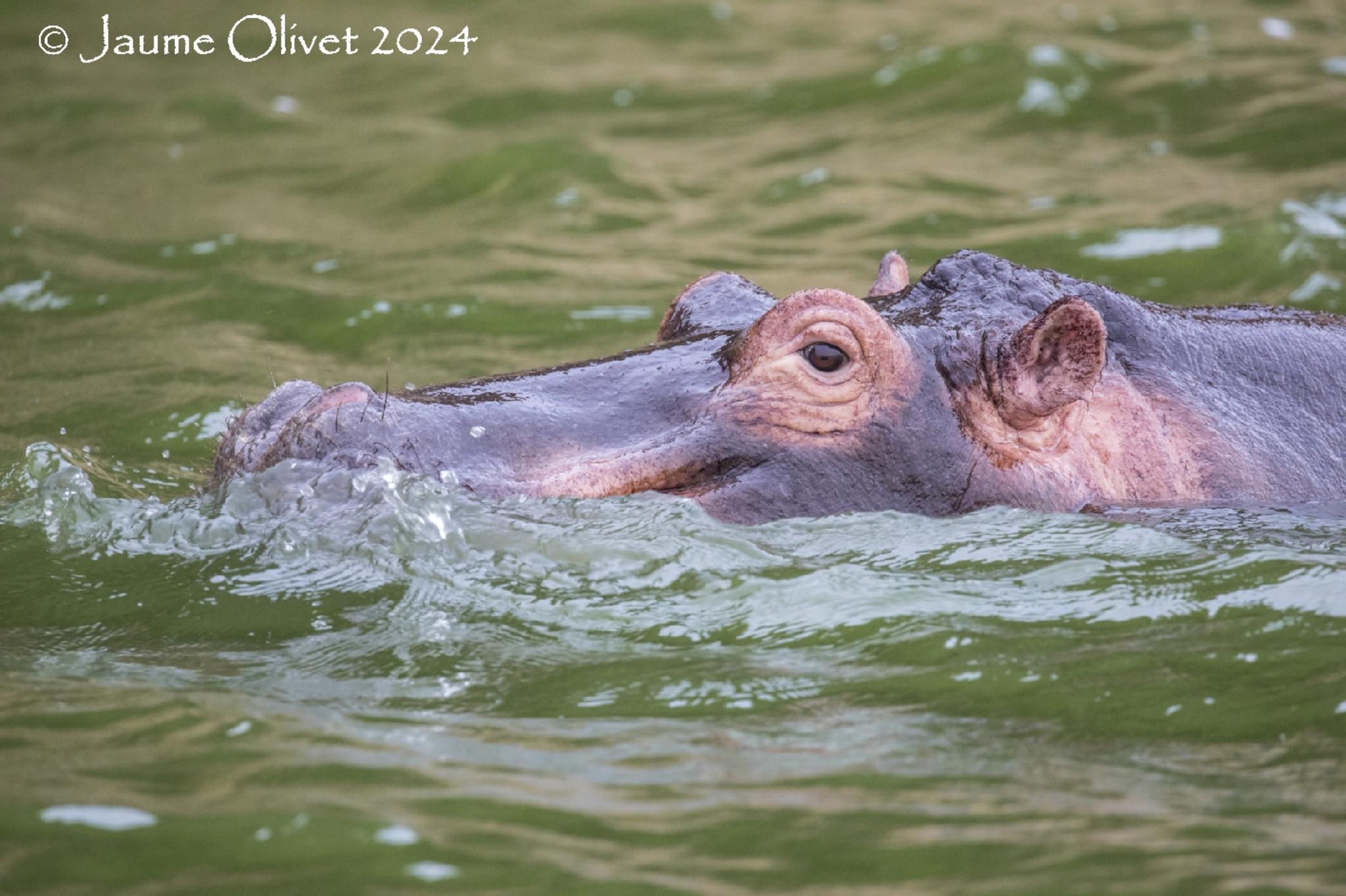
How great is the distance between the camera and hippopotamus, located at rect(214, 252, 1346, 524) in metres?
4.96

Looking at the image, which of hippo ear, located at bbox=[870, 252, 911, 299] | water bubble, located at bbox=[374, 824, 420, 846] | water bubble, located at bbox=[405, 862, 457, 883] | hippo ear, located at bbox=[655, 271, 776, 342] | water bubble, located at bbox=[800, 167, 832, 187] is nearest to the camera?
water bubble, located at bbox=[405, 862, 457, 883]

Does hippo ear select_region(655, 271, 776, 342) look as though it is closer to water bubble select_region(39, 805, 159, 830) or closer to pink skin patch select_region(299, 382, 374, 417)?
pink skin patch select_region(299, 382, 374, 417)

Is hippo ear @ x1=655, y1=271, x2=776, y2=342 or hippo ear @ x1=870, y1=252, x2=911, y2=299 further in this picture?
hippo ear @ x1=870, y1=252, x2=911, y2=299

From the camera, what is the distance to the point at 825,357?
505cm

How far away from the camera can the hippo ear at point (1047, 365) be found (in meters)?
5.04

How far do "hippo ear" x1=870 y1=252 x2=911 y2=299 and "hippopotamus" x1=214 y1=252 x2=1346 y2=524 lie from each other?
2.16 feet

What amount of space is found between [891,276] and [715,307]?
2.99 ft

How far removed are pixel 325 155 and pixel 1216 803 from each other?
388 inches

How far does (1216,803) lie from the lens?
3.79 meters

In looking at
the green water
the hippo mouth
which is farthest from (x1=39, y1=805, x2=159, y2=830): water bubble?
the hippo mouth

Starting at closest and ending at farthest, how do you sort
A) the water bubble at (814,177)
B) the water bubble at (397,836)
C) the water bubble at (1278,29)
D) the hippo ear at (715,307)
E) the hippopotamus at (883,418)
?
1. the water bubble at (397,836)
2. the hippopotamus at (883,418)
3. the hippo ear at (715,307)
4. the water bubble at (814,177)
5. the water bubble at (1278,29)

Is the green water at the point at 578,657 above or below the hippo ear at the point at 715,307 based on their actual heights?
below

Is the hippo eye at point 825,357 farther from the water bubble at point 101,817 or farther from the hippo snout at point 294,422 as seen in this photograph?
the water bubble at point 101,817

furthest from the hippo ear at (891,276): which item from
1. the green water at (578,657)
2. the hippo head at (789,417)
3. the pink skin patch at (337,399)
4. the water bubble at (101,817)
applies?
the water bubble at (101,817)
